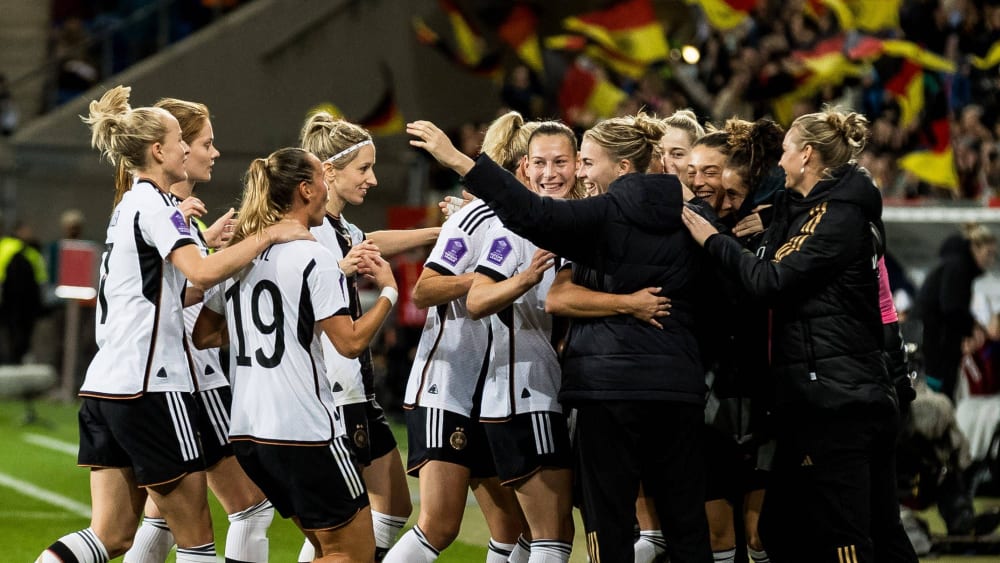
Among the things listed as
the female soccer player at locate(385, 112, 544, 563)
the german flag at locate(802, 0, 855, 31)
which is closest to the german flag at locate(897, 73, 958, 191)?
the german flag at locate(802, 0, 855, 31)

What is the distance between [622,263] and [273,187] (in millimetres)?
1269

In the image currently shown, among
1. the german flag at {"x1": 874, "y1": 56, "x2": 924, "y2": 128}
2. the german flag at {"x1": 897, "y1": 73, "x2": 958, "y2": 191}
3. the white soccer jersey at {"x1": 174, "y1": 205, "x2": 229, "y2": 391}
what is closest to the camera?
the white soccer jersey at {"x1": 174, "y1": 205, "x2": 229, "y2": 391}

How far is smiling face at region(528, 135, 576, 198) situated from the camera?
5.52 meters

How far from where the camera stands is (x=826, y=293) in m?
5.21

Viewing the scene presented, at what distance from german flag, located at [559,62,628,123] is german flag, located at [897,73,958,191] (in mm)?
4288

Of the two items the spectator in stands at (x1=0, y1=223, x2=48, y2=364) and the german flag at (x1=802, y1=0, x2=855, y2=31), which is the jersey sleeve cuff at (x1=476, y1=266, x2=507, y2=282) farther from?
the spectator in stands at (x1=0, y1=223, x2=48, y2=364)

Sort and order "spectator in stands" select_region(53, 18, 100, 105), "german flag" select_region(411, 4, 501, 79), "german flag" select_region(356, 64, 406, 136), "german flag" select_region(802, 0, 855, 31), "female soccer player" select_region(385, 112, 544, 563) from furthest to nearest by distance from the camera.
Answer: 1. "spectator in stands" select_region(53, 18, 100, 105)
2. "german flag" select_region(411, 4, 501, 79)
3. "german flag" select_region(356, 64, 406, 136)
4. "german flag" select_region(802, 0, 855, 31)
5. "female soccer player" select_region(385, 112, 544, 563)

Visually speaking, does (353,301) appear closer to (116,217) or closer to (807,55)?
(116,217)

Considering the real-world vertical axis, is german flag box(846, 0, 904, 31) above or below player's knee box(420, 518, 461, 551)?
above

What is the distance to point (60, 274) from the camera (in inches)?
634

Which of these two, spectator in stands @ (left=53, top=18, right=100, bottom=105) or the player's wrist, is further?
spectator in stands @ (left=53, top=18, right=100, bottom=105)

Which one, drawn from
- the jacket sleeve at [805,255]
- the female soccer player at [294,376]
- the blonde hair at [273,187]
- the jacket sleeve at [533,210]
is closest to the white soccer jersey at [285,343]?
the female soccer player at [294,376]

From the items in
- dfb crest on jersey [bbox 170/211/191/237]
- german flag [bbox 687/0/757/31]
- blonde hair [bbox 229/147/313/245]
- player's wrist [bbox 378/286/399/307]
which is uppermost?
german flag [bbox 687/0/757/31]

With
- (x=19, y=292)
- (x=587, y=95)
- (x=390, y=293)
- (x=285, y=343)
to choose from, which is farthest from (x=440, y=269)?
(x=19, y=292)
